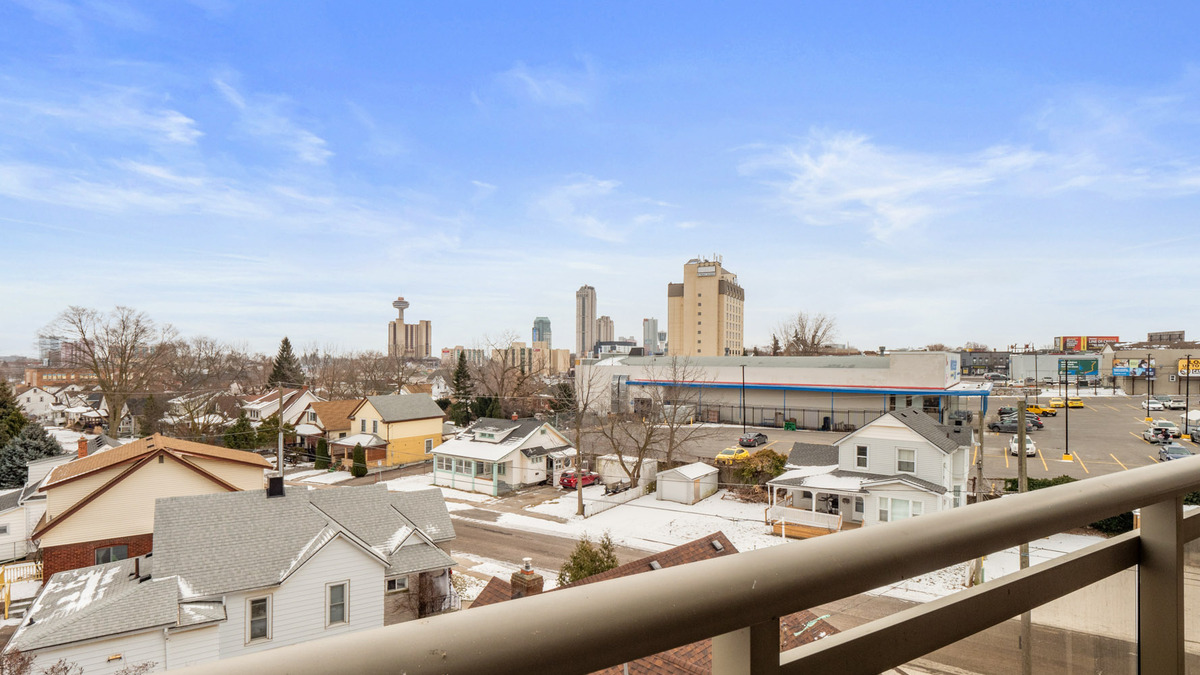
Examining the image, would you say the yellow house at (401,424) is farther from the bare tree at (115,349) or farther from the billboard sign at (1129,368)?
the billboard sign at (1129,368)

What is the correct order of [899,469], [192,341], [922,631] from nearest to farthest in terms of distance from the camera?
[922,631] < [899,469] < [192,341]

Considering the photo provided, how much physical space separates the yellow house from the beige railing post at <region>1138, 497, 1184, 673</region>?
31.2 meters

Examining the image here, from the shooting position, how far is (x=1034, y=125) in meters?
10.9

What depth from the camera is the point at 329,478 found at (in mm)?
27469

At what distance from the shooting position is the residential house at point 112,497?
14414mm

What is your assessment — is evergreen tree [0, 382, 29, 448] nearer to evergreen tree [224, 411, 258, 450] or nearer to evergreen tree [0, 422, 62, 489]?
evergreen tree [0, 422, 62, 489]

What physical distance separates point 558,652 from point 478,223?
35012 mm

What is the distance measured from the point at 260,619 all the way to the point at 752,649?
11532 millimetres

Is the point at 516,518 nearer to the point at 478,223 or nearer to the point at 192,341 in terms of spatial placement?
the point at 478,223

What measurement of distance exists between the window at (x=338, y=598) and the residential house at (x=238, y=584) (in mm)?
18

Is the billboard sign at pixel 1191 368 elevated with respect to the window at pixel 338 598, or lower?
elevated

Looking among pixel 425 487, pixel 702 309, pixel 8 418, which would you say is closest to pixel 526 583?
pixel 425 487

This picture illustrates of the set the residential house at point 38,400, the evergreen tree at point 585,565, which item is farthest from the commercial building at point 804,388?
the residential house at point 38,400

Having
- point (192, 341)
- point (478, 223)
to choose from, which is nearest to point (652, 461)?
point (478, 223)
